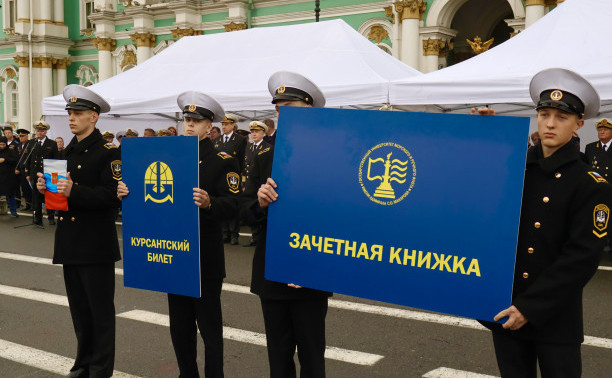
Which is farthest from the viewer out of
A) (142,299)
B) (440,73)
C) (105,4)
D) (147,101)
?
(105,4)

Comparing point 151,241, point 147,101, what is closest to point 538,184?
point 151,241

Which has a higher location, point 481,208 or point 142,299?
point 481,208

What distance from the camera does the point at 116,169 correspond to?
15.3 feet

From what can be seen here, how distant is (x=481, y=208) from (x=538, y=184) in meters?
0.29

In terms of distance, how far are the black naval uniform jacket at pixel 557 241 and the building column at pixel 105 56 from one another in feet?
101

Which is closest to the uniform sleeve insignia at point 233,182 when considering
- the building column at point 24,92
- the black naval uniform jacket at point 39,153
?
the black naval uniform jacket at point 39,153

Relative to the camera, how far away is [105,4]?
3158 centimetres

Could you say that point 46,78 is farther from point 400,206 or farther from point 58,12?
point 400,206

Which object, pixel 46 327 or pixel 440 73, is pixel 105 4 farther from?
pixel 46 327

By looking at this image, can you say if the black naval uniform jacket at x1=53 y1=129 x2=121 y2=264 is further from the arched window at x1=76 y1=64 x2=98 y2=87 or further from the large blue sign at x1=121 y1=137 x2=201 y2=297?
→ the arched window at x1=76 y1=64 x2=98 y2=87

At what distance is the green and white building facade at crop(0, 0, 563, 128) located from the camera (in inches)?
856

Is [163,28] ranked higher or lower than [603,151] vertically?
higher

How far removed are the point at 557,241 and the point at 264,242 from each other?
1.60 metres

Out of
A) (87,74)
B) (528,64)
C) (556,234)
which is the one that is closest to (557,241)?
(556,234)
